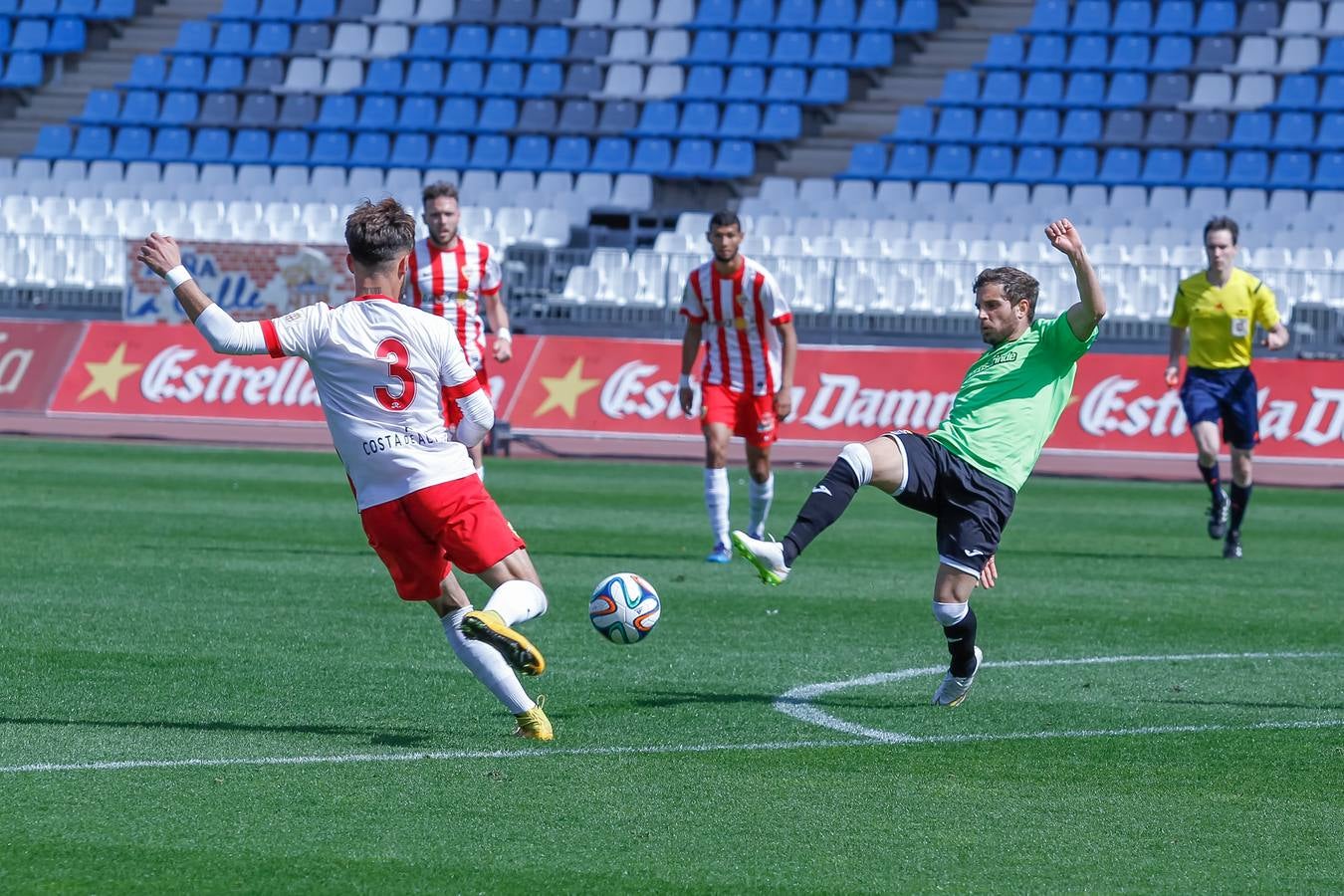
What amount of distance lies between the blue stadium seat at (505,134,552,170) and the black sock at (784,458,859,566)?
26.1 metres

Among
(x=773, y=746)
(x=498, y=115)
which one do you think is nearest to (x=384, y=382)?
(x=773, y=746)

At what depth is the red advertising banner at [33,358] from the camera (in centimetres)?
2383

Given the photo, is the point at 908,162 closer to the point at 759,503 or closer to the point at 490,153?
the point at 490,153

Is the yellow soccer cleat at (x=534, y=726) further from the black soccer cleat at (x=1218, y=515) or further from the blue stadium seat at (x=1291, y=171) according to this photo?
the blue stadium seat at (x=1291, y=171)

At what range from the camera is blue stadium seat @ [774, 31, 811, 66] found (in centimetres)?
3334

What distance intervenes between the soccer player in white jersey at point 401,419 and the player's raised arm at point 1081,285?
238 cm

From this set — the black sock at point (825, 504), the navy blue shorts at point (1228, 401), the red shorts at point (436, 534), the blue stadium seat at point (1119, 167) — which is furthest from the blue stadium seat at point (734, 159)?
the red shorts at point (436, 534)

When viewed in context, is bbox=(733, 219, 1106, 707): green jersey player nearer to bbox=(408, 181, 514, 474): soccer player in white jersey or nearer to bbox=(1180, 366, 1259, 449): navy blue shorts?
bbox=(408, 181, 514, 474): soccer player in white jersey

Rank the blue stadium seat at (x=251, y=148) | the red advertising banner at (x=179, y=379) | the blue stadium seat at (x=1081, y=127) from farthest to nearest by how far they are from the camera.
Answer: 1. the blue stadium seat at (x=251, y=148)
2. the blue stadium seat at (x=1081, y=127)
3. the red advertising banner at (x=179, y=379)

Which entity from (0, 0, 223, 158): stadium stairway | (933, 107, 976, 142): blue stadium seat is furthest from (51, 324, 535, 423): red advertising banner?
(0, 0, 223, 158): stadium stairway

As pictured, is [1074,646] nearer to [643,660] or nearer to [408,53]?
[643,660]

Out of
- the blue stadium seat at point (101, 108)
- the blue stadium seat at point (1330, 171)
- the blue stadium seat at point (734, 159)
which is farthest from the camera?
the blue stadium seat at point (101, 108)

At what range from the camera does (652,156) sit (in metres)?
32.5

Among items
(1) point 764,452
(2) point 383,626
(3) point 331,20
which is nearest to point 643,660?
(2) point 383,626
